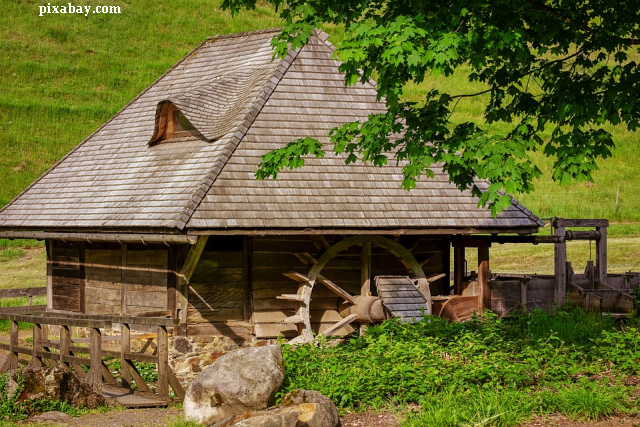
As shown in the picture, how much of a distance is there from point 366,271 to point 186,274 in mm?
3043

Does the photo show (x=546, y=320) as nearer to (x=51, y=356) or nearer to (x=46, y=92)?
(x=51, y=356)

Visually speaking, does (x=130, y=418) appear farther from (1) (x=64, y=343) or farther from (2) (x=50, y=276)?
(2) (x=50, y=276)

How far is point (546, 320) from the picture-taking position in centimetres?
1193

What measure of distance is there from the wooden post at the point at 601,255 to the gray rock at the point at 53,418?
32.3 ft

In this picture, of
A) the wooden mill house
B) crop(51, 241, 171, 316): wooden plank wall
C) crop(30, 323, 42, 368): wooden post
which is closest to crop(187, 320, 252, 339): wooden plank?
the wooden mill house

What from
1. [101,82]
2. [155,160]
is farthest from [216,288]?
[101,82]

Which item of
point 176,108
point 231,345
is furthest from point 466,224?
point 176,108

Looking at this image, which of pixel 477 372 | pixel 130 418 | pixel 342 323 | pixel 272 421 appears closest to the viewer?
pixel 272 421

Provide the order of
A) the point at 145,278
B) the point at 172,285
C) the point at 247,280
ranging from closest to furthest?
the point at 172,285, the point at 247,280, the point at 145,278

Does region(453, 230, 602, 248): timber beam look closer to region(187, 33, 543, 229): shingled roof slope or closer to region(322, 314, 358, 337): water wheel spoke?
region(187, 33, 543, 229): shingled roof slope

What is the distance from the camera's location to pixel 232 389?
899 centimetres

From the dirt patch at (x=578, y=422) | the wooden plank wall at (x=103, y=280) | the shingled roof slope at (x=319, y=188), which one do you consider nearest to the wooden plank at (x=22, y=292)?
the wooden plank wall at (x=103, y=280)

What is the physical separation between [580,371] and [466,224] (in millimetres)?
4314

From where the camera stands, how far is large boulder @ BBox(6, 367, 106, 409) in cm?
971
